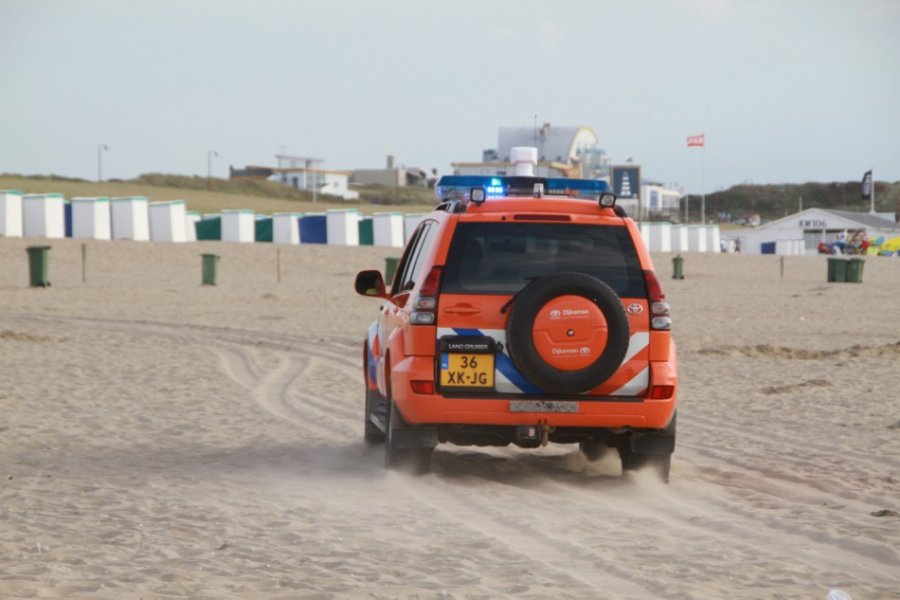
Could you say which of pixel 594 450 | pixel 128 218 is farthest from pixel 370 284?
pixel 128 218

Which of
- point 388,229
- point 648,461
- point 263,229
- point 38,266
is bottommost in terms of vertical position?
point 648,461

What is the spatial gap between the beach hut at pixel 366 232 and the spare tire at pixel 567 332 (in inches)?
2248

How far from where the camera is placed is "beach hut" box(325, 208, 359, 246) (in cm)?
6412

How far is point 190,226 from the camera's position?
2425 inches

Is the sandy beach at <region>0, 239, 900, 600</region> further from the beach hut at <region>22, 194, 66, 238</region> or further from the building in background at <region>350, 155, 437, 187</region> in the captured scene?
the building in background at <region>350, 155, 437, 187</region>

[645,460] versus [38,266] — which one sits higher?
[38,266]

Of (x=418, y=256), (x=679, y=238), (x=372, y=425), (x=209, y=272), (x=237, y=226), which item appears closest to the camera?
(x=418, y=256)

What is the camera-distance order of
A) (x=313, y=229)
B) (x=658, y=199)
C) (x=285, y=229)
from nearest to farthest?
(x=285, y=229) < (x=313, y=229) < (x=658, y=199)

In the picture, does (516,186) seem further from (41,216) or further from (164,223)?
(164,223)

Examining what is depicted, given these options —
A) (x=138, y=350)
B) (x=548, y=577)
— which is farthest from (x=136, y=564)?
(x=138, y=350)

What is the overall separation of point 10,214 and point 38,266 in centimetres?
1809

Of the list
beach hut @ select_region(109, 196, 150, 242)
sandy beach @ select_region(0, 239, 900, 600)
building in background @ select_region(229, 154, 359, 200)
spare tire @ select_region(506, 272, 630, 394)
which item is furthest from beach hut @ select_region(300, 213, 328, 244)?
building in background @ select_region(229, 154, 359, 200)

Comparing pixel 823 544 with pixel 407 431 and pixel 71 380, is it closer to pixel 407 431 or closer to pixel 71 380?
pixel 407 431

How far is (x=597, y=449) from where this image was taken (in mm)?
10742
